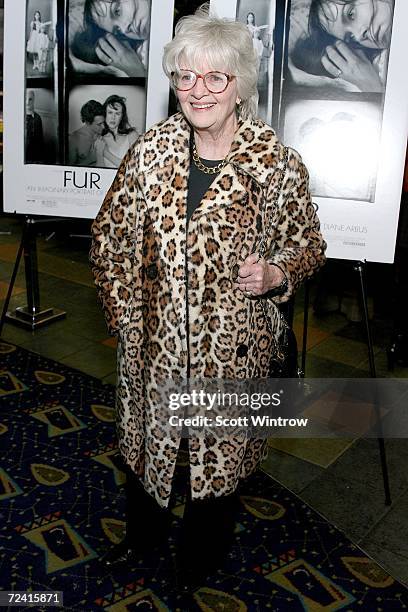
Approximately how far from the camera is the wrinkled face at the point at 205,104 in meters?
1.80

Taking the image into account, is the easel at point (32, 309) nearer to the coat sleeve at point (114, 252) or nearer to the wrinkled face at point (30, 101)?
the wrinkled face at point (30, 101)

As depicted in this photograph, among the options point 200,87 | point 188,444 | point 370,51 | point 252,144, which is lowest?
point 188,444

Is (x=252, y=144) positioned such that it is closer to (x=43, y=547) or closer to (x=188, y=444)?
(x=188, y=444)

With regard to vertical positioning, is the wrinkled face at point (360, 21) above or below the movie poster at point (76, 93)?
above

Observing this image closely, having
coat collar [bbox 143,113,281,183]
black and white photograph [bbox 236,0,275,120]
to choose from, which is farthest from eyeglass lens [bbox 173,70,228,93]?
black and white photograph [bbox 236,0,275,120]

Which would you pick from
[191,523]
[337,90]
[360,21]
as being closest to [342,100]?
[337,90]

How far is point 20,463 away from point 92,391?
0.75 meters

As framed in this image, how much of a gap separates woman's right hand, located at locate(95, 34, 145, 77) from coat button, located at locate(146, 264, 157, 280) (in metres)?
1.33

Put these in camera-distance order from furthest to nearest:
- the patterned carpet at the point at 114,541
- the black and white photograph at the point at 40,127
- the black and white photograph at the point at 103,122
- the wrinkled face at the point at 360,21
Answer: the black and white photograph at the point at 40,127
the black and white photograph at the point at 103,122
the wrinkled face at the point at 360,21
the patterned carpet at the point at 114,541

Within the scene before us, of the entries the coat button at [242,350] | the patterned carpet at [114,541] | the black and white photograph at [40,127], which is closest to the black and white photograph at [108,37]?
the black and white photograph at [40,127]

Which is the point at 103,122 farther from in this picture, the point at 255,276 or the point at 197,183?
the point at 255,276

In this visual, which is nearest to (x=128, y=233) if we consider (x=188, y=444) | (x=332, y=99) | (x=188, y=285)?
(x=188, y=285)

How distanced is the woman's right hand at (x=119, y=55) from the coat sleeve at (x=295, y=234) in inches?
50.0

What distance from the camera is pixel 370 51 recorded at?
248cm
